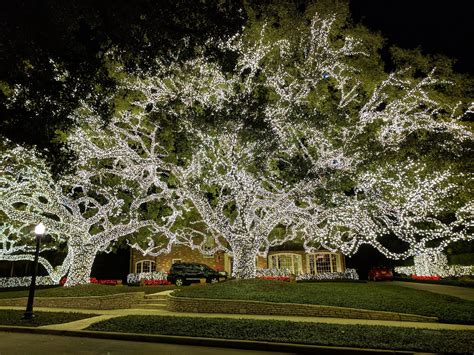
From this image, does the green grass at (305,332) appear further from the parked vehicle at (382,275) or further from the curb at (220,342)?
the parked vehicle at (382,275)

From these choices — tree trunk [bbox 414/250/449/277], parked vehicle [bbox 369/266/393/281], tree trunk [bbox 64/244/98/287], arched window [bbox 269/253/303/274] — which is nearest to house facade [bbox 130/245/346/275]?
arched window [bbox 269/253/303/274]

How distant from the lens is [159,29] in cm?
880

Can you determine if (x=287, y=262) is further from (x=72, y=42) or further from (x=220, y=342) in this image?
(x=72, y=42)

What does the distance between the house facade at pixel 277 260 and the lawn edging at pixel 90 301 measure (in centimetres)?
1480

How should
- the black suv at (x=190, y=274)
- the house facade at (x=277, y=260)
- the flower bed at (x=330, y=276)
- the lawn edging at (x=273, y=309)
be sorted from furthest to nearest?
the house facade at (x=277, y=260), the flower bed at (x=330, y=276), the black suv at (x=190, y=274), the lawn edging at (x=273, y=309)

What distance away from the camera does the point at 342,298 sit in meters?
12.5

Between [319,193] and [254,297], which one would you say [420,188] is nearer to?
[319,193]

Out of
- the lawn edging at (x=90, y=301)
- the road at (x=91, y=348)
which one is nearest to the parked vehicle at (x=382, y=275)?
the lawn edging at (x=90, y=301)

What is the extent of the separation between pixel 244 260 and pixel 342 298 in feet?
16.5

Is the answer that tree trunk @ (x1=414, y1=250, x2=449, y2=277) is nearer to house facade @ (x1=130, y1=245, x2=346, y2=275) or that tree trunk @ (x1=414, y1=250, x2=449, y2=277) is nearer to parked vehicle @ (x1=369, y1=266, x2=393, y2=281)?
parked vehicle @ (x1=369, y1=266, x2=393, y2=281)

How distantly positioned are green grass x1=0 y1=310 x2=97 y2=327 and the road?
209cm

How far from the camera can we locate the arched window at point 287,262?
102ft

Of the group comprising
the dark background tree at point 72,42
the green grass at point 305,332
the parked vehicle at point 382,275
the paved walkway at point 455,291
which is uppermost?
the dark background tree at point 72,42

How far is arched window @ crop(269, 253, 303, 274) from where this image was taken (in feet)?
102
